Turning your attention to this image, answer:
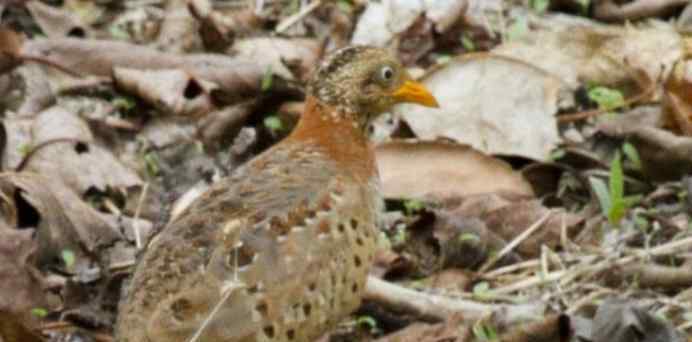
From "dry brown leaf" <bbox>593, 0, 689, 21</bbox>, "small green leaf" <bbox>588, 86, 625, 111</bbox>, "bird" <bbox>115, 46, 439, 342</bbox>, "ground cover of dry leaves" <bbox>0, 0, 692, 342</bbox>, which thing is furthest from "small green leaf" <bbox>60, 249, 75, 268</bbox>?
"dry brown leaf" <bbox>593, 0, 689, 21</bbox>

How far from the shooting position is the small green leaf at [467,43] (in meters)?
7.90

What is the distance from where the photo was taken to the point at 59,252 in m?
6.37

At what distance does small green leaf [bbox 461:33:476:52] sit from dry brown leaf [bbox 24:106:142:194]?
1.70 meters

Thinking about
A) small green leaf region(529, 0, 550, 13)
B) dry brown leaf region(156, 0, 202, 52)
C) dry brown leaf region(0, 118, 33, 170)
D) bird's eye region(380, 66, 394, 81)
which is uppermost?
bird's eye region(380, 66, 394, 81)

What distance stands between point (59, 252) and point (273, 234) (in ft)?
4.87

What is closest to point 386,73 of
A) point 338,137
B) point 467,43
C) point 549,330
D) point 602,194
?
point 338,137

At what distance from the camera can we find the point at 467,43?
7.91 meters

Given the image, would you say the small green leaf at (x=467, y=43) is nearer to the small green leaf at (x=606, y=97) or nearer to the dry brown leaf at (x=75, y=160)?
the small green leaf at (x=606, y=97)

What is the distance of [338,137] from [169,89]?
6.30ft

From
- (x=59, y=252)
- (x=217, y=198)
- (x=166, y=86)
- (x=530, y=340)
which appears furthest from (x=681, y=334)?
(x=166, y=86)

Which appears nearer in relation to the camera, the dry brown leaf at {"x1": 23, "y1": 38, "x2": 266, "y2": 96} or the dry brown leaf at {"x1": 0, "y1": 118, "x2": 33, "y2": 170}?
the dry brown leaf at {"x1": 0, "y1": 118, "x2": 33, "y2": 170}

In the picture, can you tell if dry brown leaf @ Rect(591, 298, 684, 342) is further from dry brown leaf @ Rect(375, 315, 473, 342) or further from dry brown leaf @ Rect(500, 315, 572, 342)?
dry brown leaf @ Rect(375, 315, 473, 342)

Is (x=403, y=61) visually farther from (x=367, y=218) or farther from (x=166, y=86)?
(x=367, y=218)

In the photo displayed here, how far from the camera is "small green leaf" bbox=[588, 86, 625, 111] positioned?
7311 millimetres
